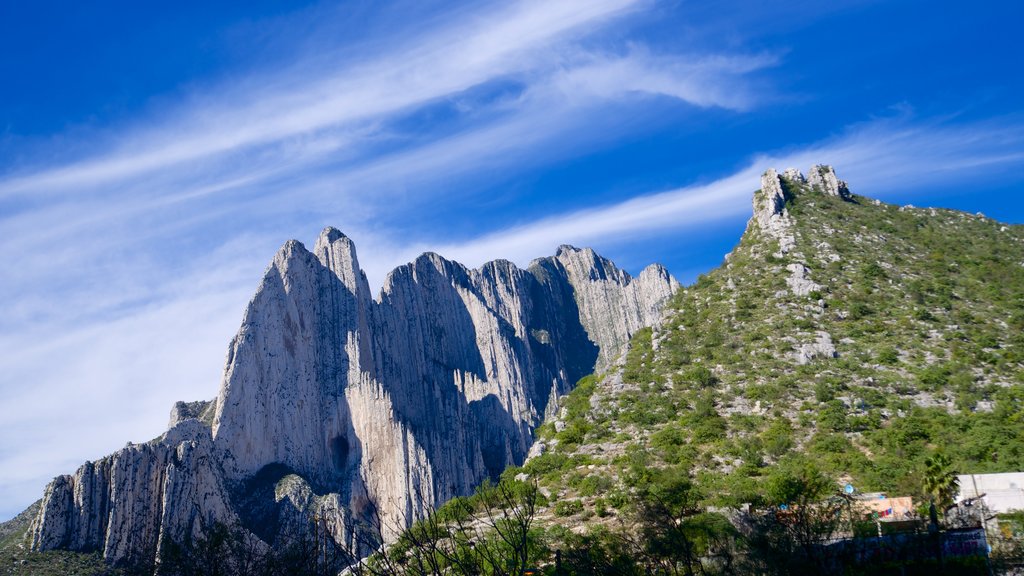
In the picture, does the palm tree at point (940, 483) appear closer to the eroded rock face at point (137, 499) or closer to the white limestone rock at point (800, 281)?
the white limestone rock at point (800, 281)

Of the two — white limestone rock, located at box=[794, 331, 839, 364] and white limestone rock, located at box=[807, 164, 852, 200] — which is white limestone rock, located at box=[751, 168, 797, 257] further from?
white limestone rock, located at box=[794, 331, 839, 364]

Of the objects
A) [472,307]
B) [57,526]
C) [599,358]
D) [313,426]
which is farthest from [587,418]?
[599,358]

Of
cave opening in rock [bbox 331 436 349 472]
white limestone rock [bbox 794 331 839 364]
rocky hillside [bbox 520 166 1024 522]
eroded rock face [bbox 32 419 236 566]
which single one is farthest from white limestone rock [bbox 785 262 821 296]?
cave opening in rock [bbox 331 436 349 472]

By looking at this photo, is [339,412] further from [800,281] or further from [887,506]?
[887,506]

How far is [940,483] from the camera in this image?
3128 cm

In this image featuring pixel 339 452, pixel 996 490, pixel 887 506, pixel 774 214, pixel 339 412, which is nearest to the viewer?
pixel 887 506

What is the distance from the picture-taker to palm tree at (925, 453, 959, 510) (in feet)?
101

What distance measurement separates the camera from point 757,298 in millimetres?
52188

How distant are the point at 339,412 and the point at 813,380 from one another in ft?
343

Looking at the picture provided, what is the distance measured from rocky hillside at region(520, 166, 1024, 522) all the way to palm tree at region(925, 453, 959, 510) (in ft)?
1.78

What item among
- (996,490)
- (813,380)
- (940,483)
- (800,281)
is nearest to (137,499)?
(800,281)

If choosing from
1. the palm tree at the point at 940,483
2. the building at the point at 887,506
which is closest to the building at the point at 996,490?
the palm tree at the point at 940,483

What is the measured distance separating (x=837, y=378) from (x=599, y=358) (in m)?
159

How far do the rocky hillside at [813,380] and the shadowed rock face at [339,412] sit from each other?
20.4 metres
